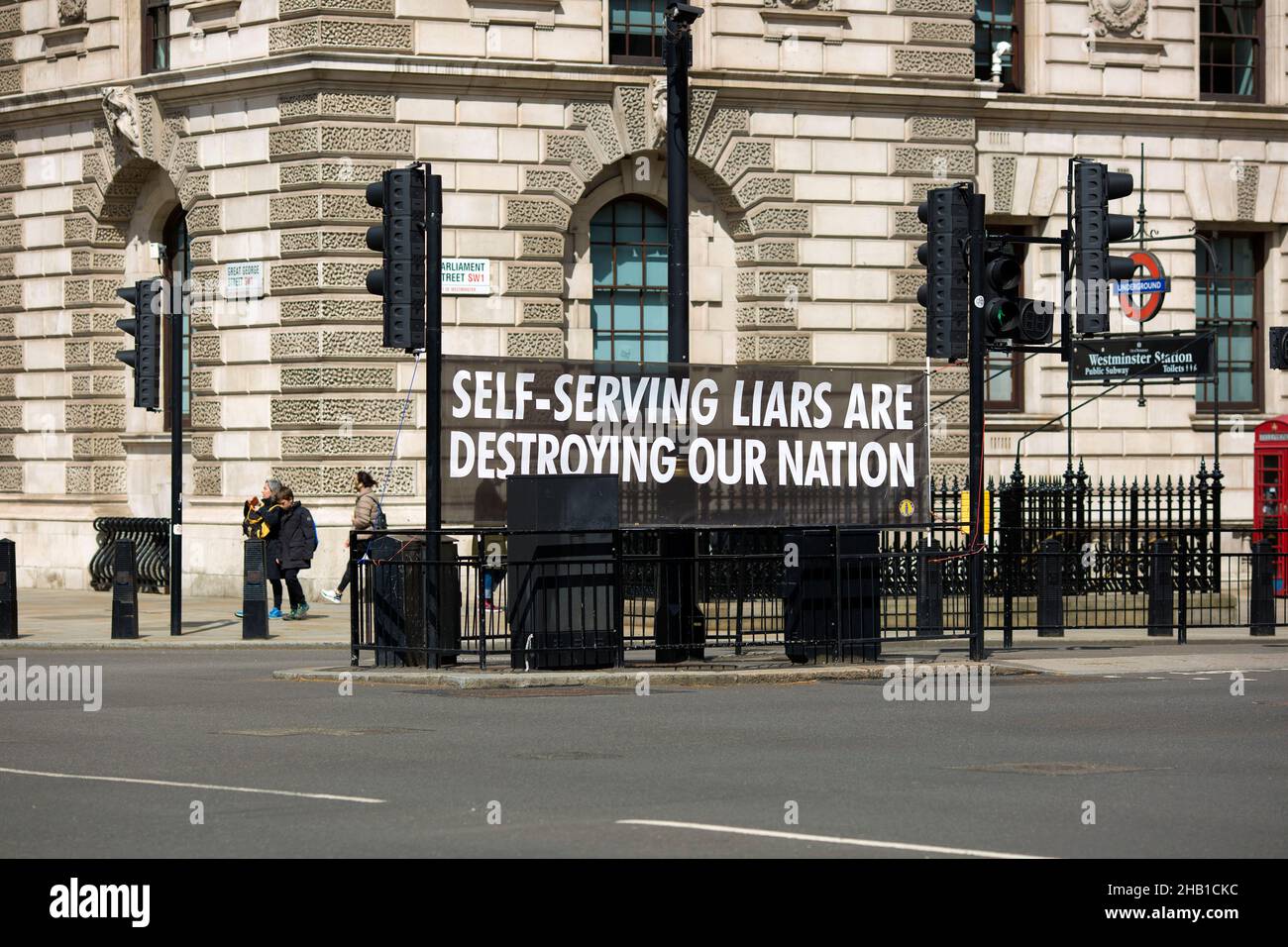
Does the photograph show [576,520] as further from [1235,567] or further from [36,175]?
[36,175]

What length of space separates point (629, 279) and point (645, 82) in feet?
9.03

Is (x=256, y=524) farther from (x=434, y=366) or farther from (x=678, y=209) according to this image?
(x=434, y=366)

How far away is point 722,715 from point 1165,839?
591 centimetres

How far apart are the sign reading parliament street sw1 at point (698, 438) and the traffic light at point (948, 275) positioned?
884 millimetres

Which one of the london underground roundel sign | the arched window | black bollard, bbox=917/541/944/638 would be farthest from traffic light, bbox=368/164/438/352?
the london underground roundel sign

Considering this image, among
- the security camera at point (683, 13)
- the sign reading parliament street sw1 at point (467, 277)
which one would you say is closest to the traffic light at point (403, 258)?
the security camera at point (683, 13)

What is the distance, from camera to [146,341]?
2308cm

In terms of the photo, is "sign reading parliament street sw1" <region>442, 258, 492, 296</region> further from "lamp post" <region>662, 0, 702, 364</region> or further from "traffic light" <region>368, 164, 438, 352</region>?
"traffic light" <region>368, 164, 438, 352</region>

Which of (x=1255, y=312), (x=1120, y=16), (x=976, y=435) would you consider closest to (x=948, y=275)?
(x=976, y=435)

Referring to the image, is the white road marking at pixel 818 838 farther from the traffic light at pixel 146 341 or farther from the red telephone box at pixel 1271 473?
the red telephone box at pixel 1271 473

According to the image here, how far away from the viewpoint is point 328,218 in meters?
27.8

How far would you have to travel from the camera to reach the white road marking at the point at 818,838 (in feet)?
28.9

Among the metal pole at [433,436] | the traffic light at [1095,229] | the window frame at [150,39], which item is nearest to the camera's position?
the metal pole at [433,436]

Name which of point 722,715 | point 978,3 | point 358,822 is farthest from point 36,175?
point 358,822
